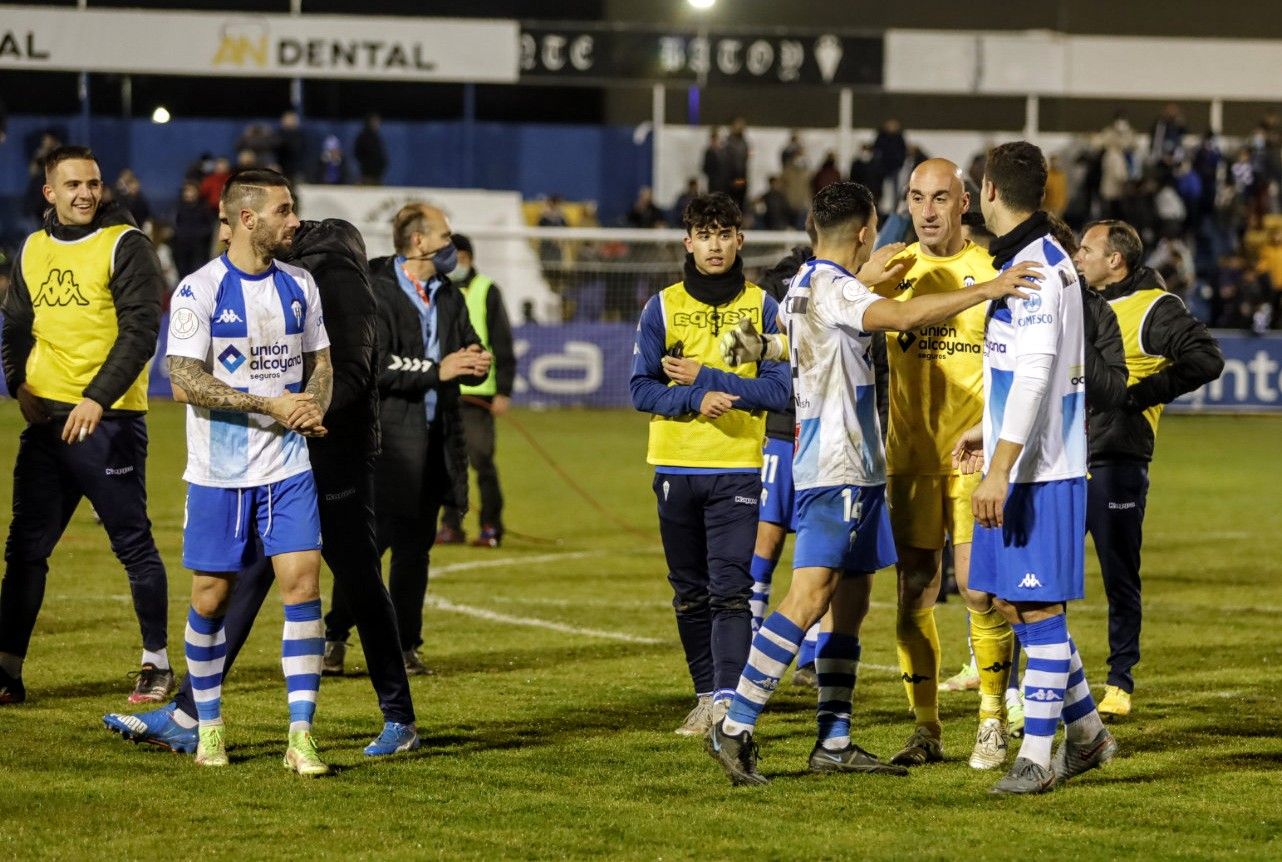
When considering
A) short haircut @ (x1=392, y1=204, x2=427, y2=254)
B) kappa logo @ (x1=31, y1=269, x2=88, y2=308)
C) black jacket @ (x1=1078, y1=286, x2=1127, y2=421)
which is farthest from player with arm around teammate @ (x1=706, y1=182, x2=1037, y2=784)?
kappa logo @ (x1=31, y1=269, x2=88, y2=308)

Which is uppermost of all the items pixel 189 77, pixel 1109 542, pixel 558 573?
pixel 189 77

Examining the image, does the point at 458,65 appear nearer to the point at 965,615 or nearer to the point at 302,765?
the point at 965,615

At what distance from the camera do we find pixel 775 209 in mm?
29922

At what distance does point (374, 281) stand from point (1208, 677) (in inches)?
177

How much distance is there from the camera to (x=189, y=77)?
33812 mm

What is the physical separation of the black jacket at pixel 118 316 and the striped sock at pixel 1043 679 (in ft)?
12.5

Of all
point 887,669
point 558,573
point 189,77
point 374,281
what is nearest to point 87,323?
point 374,281

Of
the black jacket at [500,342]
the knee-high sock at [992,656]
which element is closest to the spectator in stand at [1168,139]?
the black jacket at [500,342]

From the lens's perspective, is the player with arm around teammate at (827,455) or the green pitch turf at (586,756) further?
the player with arm around teammate at (827,455)

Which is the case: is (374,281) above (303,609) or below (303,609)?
above

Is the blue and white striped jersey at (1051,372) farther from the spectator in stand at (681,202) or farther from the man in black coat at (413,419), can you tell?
the spectator in stand at (681,202)

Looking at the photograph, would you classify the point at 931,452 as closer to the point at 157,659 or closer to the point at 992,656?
the point at 992,656

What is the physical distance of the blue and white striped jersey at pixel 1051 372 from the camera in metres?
6.17

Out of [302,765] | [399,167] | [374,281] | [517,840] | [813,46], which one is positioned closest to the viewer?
[517,840]
